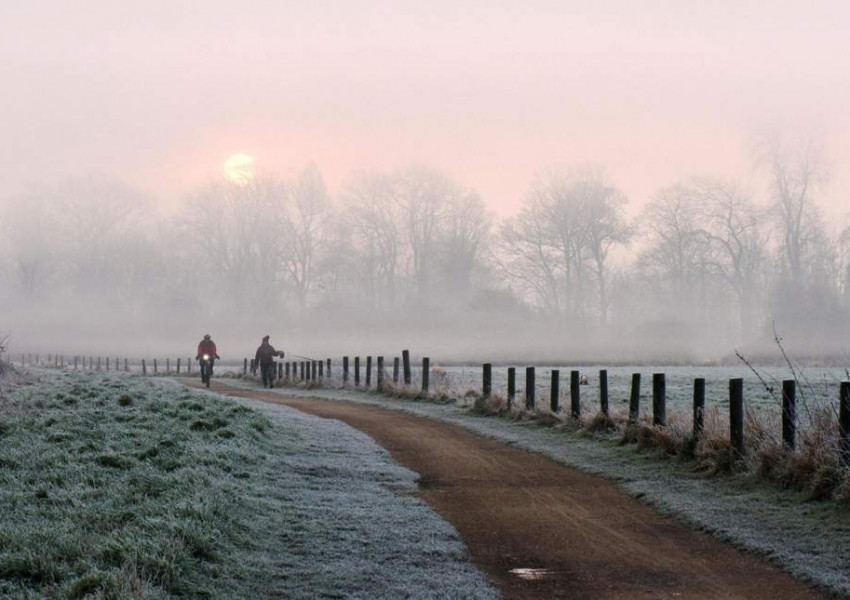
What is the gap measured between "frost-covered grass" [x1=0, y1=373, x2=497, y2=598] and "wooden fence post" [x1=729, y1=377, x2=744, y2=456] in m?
4.19

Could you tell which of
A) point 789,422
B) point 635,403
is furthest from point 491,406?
point 789,422

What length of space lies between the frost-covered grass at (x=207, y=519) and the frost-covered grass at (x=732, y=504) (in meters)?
2.58

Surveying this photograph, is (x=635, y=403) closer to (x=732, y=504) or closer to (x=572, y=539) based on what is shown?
(x=732, y=504)

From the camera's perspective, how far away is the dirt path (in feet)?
22.6

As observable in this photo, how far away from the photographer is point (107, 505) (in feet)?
28.5

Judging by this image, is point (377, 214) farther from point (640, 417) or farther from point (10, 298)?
point (640, 417)

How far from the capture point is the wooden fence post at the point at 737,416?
1171cm

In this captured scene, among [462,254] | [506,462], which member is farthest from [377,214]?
[506,462]

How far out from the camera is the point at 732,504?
978 cm

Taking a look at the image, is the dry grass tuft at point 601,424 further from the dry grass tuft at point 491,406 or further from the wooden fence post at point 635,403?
the dry grass tuft at point 491,406

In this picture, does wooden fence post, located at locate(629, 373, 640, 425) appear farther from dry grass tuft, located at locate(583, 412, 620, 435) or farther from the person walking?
the person walking

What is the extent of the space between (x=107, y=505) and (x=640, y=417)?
9.24m

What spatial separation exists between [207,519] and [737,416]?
696 cm

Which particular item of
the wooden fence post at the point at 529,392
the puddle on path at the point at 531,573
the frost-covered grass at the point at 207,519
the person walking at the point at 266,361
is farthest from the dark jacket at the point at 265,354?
the puddle on path at the point at 531,573
